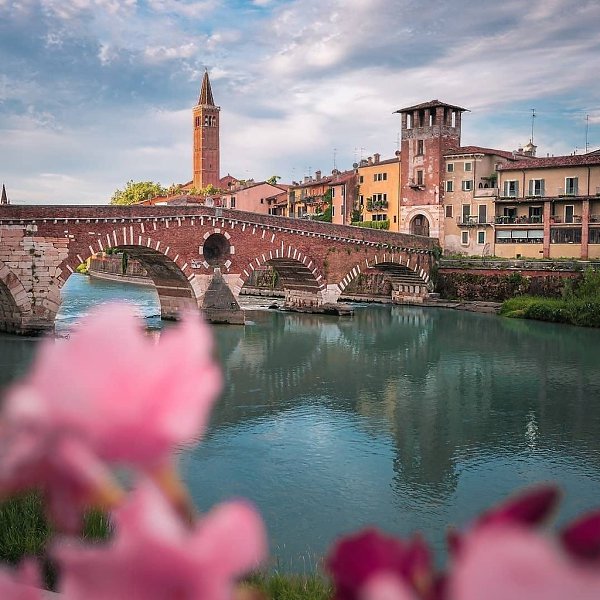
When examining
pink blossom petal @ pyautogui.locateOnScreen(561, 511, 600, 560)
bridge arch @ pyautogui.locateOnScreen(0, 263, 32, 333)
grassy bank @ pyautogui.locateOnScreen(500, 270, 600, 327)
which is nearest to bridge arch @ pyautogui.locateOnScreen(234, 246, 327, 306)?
grassy bank @ pyautogui.locateOnScreen(500, 270, 600, 327)

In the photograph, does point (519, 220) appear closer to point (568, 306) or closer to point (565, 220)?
point (565, 220)

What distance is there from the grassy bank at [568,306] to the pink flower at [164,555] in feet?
86.3

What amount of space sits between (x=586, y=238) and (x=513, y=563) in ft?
109

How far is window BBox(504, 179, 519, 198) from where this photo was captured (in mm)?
33750

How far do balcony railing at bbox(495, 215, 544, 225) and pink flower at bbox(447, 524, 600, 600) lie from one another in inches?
1345

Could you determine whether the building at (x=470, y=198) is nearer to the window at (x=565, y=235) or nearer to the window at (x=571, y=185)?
the window at (x=565, y=235)

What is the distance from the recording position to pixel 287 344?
21.3 m

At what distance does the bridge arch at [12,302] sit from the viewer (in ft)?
67.4

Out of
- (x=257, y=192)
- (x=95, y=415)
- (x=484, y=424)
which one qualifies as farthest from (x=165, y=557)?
(x=257, y=192)

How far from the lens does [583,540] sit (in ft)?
1.92

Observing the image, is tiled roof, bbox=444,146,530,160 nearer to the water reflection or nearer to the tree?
the water reflection

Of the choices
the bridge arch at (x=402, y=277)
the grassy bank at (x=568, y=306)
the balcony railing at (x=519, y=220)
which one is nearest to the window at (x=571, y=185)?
the balcony railing at (x=519, y=220)

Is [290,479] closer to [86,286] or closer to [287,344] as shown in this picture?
[287,344]

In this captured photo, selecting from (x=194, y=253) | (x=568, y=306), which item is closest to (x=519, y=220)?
(x=568, y=306)
